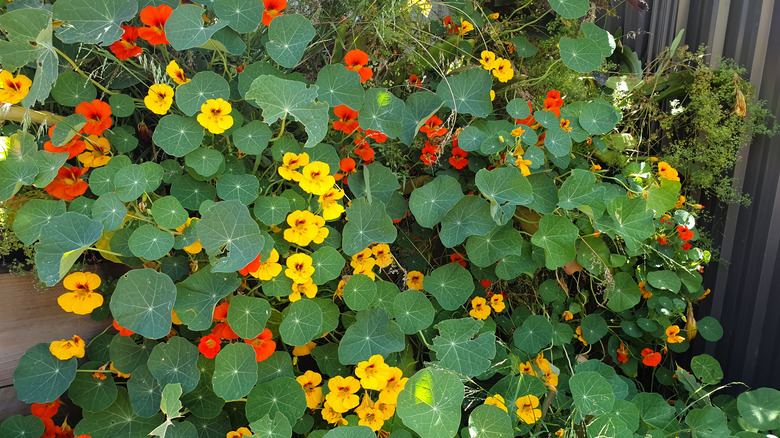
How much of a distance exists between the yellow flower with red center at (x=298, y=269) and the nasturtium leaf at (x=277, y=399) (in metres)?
0.24

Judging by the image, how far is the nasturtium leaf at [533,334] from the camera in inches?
65.9

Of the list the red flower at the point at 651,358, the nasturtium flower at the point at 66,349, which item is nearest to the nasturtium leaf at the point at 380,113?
the nasturtium flower at the point at 66,349

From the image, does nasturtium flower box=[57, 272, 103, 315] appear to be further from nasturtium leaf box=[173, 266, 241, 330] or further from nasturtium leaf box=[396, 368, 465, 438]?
nasturtium leaf box=[396, 368, 465, 438]

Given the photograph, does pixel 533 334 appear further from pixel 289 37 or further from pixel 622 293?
pixel 289 37

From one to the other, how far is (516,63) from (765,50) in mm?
805

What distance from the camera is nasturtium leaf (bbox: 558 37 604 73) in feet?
5.31

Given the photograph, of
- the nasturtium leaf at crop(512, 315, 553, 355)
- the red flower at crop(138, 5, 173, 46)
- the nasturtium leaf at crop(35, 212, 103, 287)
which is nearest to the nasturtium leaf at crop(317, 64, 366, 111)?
the red flower at crop(138, 5, 173, 46)

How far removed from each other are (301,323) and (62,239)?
0.55m

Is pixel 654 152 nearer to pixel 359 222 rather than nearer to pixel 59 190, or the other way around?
pixel 359 222

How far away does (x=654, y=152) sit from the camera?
2148 mm

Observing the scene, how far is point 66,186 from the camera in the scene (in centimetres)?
132

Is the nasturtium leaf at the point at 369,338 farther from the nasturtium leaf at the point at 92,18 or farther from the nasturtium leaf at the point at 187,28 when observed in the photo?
the nasturtium leaf at the point at 92,18

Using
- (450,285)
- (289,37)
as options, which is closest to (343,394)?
(450,285)

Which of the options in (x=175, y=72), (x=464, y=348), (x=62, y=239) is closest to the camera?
(x=62, y=239)
